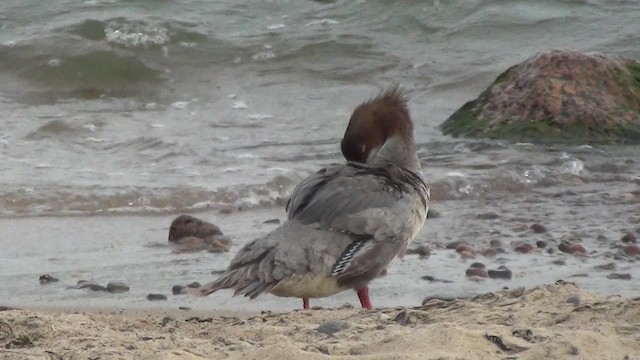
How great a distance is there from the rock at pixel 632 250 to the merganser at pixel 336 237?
1416 mm

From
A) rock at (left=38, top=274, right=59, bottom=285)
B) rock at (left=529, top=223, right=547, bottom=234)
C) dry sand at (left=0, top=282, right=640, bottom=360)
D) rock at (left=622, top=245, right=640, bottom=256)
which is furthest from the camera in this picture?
rock at (left=529, top=223, right=547, bottom=234)

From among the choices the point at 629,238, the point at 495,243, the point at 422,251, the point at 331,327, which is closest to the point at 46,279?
the point at 422,251

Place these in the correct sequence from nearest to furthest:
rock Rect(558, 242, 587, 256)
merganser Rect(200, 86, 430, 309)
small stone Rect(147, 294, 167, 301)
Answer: merganser Rect(200, 86, 430, 309) < small stone Rect(147, 294, 167, 301) < rock Rect(558, 242, 587, 256)

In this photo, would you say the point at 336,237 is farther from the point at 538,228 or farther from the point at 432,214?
the point at 432,214

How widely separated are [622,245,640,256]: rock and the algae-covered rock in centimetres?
354

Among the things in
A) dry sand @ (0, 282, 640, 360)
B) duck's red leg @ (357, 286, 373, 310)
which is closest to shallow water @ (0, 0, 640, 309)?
duck's red leg @ (357, 286, 373, 310)

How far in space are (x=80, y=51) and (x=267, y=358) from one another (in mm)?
11705

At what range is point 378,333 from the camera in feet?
14.8

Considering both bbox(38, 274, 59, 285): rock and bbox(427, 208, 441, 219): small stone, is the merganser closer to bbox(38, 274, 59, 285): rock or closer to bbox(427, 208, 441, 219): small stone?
bbox(38, 274, 59, 285): rock

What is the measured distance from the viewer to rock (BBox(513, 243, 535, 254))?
7467 millimetres

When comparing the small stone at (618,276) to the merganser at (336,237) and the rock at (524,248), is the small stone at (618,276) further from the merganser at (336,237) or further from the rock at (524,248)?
the merganser at (336,237)

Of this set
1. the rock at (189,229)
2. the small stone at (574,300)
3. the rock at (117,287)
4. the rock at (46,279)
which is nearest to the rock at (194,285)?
the rock at (117,287)

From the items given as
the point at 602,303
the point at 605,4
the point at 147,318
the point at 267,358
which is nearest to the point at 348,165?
the point at 147,318

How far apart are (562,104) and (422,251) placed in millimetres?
4114
